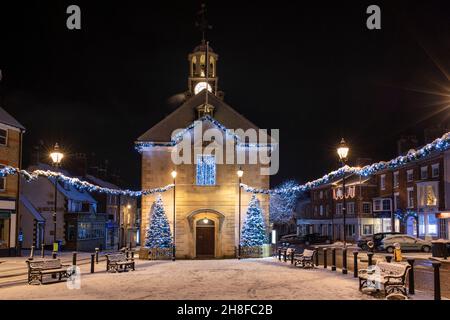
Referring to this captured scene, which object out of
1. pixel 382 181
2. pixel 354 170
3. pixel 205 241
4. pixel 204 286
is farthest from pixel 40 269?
pixel 382 181

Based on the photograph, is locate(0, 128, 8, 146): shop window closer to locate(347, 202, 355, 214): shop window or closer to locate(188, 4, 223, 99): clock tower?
locate(188, 4, 223, 99): clock tower

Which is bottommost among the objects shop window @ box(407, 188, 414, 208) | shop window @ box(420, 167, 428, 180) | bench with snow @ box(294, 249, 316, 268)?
bench with snow @ box(294, 249, 316, 268)

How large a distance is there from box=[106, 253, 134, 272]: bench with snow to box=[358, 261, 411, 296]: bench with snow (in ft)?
38.1

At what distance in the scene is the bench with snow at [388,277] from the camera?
14.4m

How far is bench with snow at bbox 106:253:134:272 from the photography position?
76.2ft

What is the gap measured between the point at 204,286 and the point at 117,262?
24.1 feet

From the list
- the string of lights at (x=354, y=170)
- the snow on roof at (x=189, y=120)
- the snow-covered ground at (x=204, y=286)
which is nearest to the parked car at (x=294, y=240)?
the snow on roof at (x=189, y=120)

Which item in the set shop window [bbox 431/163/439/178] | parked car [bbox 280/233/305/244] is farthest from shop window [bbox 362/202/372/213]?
shop window [bbox 431/163/439/178]

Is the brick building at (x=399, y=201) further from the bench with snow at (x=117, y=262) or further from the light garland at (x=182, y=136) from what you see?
the bench with snow at (x=117, y=262)

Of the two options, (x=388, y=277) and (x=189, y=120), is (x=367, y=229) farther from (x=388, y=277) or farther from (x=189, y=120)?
(x=388, y=277)

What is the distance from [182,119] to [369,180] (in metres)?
32.2
